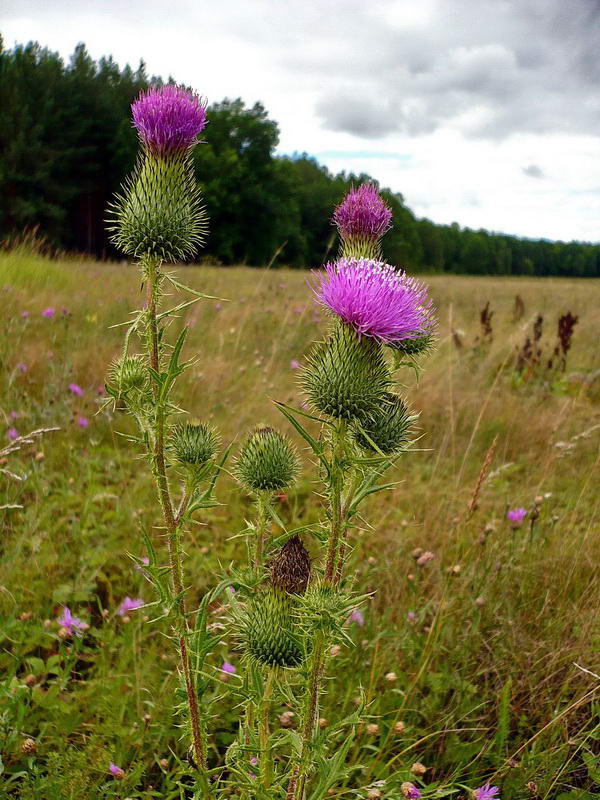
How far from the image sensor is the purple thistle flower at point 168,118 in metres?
2.10

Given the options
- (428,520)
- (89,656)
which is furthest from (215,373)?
(89,656)

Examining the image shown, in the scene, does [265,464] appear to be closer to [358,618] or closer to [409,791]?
[358,618]

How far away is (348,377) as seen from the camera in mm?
1904

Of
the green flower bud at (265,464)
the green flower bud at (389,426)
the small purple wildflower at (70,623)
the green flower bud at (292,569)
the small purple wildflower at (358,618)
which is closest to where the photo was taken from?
the green flower bud at (292,569)

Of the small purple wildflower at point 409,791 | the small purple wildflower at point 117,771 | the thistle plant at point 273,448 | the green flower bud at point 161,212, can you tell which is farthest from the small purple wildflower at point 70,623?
the green flower bud at point 161,212

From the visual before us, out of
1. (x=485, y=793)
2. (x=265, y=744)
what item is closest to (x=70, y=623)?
(x=265, y=744)

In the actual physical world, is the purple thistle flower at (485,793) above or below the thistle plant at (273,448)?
below

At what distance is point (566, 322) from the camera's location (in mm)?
7383

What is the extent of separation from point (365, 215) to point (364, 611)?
1.89 m

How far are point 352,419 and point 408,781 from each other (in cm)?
132

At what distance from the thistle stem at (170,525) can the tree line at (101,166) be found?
2641 centimetres

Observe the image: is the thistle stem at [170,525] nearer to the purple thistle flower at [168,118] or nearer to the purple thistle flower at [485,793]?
the purple thistle flower at [168,118]

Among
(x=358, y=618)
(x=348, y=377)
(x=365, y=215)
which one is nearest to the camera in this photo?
(x=348, y=377)

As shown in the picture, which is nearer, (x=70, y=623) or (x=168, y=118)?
(x=168, y=118)
